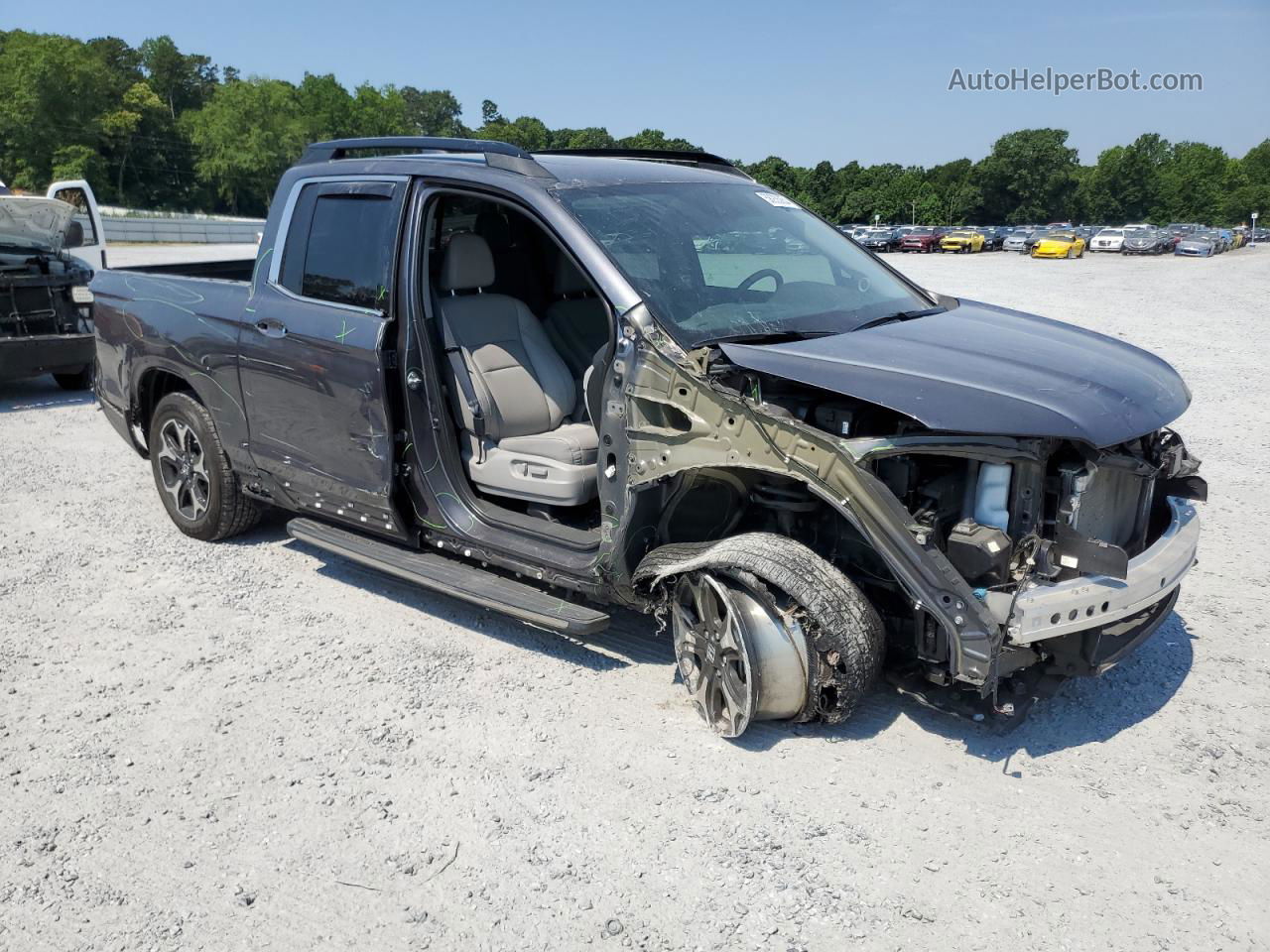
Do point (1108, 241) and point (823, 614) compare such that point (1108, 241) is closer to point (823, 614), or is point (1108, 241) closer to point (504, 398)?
point (504, 398)

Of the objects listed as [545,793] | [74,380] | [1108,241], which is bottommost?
[545,793]

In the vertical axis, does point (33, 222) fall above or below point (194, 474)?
above

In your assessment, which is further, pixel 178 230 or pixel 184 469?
pixel 178 230

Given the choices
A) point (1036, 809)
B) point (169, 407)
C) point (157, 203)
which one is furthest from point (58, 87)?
point (1036, 809)

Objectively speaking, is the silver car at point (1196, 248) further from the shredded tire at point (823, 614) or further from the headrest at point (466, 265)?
the shredded tire at point (823, 614)

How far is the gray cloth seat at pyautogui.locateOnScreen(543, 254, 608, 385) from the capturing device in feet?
17.4

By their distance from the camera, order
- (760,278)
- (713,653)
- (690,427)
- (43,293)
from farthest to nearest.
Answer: (43,293) → (760,278) → (713,653) → (690,427)

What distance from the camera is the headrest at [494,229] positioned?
5.01 m

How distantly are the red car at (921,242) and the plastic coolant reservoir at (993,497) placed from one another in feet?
160

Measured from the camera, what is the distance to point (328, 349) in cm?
457

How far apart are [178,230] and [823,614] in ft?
161

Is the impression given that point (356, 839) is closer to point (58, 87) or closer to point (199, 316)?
point (199, 316)

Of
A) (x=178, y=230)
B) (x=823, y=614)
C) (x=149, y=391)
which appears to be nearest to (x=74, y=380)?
(x=149, y=391)

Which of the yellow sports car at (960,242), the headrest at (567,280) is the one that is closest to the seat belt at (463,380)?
the headrest at (567,280)
